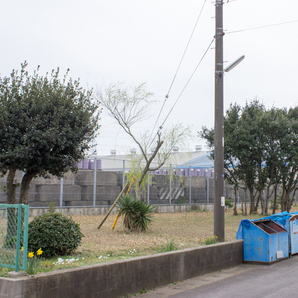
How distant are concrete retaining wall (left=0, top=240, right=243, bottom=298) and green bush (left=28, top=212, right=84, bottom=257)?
177 centimetres

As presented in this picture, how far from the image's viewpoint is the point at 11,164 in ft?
29.0

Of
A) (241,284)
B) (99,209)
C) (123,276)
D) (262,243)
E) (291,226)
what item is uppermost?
(291,226)

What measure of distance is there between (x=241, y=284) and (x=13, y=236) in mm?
4607

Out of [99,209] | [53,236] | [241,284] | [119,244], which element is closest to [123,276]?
[53,236]

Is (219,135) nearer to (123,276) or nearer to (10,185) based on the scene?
(123,276)

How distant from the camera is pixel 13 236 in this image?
6.12 metres

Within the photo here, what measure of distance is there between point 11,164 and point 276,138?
52.3 feet

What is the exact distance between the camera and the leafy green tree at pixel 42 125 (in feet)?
28.1

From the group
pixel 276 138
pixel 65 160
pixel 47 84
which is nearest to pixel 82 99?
pixel 47 84

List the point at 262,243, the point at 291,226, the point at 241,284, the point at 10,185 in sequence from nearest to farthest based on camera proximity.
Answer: the point at 241,284
the point at 10,185
the point at 262,243
the point at 291,226

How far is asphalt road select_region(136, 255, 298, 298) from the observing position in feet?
23.0

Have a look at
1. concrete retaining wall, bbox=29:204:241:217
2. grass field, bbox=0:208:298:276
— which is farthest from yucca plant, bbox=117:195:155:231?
concrete retaining wall, bbox=29:204:241:217

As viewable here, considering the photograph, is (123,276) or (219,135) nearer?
(123,276)

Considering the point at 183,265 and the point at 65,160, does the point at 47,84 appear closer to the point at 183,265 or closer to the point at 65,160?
the point at 65,160
